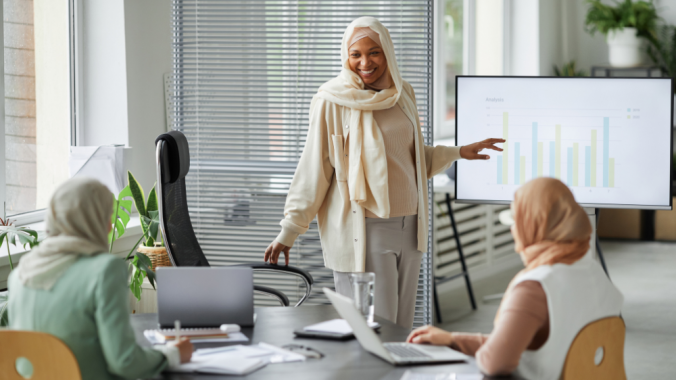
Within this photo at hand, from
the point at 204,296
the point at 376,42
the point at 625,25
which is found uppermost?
the point at 625,25

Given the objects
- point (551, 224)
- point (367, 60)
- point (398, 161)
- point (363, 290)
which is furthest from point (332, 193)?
point (551, 224)

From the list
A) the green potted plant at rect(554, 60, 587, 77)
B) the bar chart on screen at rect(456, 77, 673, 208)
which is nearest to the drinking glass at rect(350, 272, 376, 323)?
the bar chart on screen at rect(456, 77, 673, 208)

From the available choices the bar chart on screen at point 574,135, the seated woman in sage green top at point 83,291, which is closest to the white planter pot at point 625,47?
the bar chart on screen at point 574,135

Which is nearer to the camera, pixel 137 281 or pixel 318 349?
pixel 318 349

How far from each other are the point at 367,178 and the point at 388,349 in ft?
3.10

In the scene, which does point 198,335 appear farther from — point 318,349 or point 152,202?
point 152,202

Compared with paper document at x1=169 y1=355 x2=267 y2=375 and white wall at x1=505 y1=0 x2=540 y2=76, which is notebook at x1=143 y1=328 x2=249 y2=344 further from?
white wall at x1=505 y1=0 x2=540 y2=76

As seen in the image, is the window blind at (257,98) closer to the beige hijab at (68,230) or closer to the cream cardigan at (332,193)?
the cream cardigan at (332,193)

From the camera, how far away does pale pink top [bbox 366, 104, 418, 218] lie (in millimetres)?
2500

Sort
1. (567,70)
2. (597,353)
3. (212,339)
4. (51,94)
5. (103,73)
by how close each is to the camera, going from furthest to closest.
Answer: (567,70)
(103,73)
(51,94)
(212,339)
(597,353)

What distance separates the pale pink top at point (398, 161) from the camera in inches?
98.4

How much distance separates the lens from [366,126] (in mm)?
2490

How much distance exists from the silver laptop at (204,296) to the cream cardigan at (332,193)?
748mm

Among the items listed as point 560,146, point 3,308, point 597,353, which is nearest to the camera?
point 597,353
